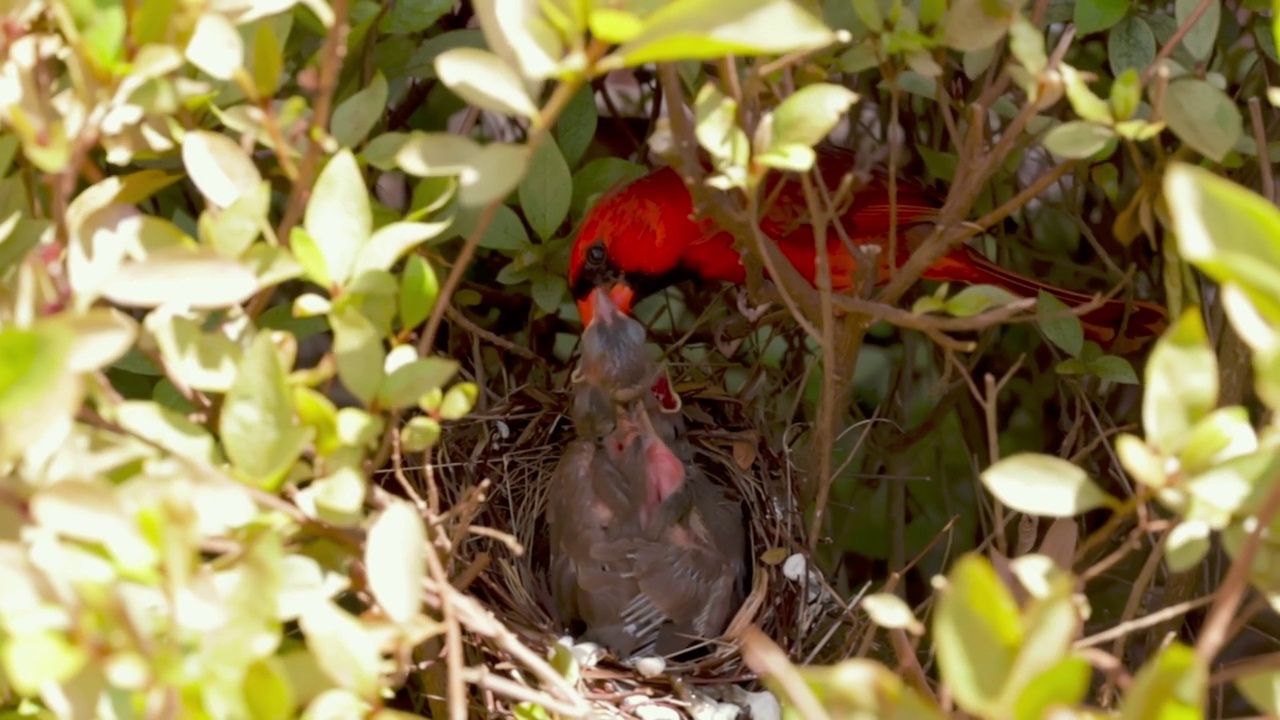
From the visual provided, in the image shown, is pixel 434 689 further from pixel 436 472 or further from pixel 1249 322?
pixel 1249 322

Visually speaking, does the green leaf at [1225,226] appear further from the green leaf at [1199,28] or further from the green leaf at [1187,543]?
the green leaf at [1199,28]

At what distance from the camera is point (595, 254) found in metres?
2.10

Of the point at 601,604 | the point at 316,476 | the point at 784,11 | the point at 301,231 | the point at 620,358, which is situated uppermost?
the point at 784,11

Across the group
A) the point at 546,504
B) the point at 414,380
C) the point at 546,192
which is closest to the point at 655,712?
the point at 546,504

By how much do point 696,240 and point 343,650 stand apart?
1.43 m

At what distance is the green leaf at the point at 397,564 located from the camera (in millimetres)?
805

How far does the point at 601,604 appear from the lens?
5.77 feet

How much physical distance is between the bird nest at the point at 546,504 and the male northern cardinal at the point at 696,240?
178 mm

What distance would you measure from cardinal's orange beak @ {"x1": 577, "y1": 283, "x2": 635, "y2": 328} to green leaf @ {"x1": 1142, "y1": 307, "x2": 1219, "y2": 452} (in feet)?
3.39

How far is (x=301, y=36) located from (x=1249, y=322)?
95cm

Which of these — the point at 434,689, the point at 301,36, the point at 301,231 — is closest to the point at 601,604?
the point at 434,689

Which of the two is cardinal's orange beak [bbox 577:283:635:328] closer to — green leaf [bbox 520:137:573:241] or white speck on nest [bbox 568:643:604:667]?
green leaf [bbox 520:137:573:241]

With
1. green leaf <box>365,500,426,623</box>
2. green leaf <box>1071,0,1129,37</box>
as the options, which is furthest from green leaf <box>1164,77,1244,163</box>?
green leaf <box>365,500,426,623</box>

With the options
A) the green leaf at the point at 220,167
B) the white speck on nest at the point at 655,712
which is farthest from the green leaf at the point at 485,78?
the white speck on nest at the point at 655,712
